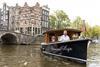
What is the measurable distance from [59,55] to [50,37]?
3127 millimetres

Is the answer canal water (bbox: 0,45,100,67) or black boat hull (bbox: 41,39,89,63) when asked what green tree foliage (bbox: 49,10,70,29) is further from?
black boat hull (bbox: 41,39,89,63)

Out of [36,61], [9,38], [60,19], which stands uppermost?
[60,19]

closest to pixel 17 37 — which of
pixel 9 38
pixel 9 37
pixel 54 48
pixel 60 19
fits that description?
pixel 9 37

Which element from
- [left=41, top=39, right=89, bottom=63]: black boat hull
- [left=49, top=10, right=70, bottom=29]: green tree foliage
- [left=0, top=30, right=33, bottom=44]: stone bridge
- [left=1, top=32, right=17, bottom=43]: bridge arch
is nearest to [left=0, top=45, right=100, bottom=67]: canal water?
[left=41, top=39, right=89, bottom=63]: black boat hull

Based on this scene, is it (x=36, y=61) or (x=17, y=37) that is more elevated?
(x=17, y=37)

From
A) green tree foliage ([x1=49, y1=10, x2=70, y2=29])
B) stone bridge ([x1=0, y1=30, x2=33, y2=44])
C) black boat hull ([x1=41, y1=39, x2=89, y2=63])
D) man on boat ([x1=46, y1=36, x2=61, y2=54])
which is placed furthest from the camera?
green tree foliage ([x1=49, y1=10, x2=70, y2=29])

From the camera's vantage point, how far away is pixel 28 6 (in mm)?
67438

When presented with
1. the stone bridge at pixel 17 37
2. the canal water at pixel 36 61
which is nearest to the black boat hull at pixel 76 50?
the canal water at pixel 36 61

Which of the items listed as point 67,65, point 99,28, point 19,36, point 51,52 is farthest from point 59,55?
point 99,28

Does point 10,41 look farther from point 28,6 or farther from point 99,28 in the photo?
point 99,28

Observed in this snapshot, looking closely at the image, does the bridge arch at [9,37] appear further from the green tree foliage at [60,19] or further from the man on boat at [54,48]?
the man on boat at [54,48]

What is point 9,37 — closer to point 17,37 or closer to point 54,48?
point 17,37

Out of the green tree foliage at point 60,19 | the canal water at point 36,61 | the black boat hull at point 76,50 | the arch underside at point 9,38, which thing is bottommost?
the canal water at point 36,61

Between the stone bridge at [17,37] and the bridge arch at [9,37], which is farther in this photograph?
the bridge arch at [9,37]
